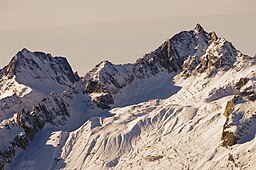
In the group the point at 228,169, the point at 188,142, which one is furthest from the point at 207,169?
the point at 188,142

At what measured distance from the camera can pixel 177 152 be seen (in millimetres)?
196250

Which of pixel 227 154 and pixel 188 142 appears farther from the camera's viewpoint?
pixel 188 142

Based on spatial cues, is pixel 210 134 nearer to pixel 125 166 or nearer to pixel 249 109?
→ pixel 249 109

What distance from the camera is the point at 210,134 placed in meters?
198

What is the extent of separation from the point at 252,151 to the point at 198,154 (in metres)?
16.6

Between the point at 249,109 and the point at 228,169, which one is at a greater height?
the point at 249,109

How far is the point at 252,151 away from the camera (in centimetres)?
18175

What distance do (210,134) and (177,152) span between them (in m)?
11.3

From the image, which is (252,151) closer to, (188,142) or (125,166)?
(188,142)

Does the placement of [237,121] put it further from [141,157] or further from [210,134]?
[141,157]

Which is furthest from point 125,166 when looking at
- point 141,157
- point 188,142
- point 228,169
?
point 228,169

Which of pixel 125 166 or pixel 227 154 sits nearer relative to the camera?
pixel 227 154

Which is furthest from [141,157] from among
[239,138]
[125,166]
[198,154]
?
[239,138]

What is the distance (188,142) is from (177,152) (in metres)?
5.24
